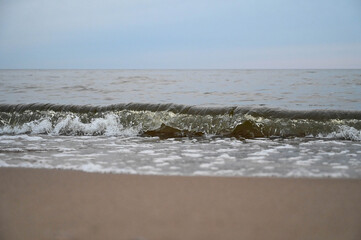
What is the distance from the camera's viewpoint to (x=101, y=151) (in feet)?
15.1

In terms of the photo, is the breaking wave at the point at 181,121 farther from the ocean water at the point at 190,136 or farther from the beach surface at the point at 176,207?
the beach surface at the point at 176,207

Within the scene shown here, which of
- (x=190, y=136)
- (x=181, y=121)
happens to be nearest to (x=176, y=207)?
(x=190, y=136)

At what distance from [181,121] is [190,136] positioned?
0.72 meters

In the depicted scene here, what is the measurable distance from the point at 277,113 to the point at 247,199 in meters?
4.80

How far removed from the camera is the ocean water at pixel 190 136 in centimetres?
365

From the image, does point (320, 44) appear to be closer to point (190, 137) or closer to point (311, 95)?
point (311, 95)

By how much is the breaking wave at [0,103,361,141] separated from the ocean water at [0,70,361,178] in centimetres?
2

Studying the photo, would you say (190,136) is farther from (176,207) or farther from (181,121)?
(176,207)

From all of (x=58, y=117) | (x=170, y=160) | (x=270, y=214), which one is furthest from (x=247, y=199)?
(x=58, y=117)

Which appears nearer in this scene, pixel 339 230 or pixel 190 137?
pixel 339 230

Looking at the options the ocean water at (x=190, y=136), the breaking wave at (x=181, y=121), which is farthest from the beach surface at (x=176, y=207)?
the breaking wave at (x=181, y=121)

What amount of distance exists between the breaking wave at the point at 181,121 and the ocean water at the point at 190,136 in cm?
2

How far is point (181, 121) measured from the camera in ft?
22.9

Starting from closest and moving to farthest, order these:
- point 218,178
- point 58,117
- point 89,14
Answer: point 218,178 < point 58,117 < point 89,14
